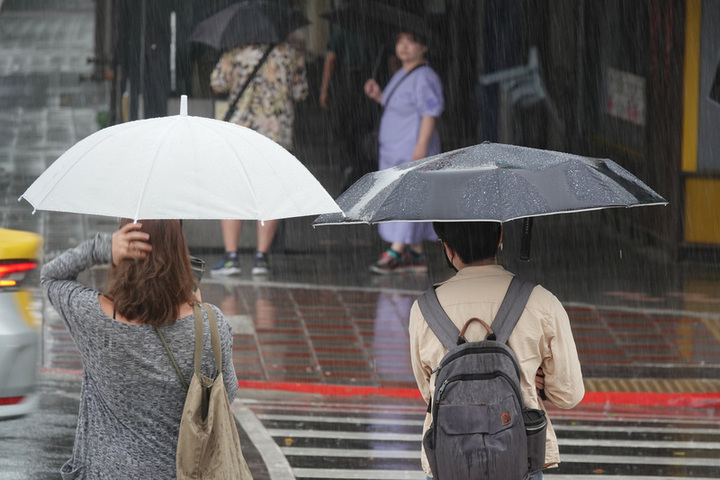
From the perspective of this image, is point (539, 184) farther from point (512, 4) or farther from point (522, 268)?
point (512, 4)

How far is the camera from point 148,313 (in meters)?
3.67

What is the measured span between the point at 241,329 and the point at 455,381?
678 centimetres

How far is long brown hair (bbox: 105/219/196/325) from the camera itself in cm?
365

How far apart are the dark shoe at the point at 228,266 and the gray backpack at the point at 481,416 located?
9030 millimetres

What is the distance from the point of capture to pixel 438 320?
3994mm

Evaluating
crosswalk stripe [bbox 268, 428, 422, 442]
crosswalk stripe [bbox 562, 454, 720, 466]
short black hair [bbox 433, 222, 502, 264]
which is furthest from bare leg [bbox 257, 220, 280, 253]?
short black hair [bbox 433, 222, 502, 264]

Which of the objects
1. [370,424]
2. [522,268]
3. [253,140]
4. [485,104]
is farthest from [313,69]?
[253,140]

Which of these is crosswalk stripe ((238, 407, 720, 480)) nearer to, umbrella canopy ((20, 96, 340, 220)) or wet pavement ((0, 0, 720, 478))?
wet pavement ((0, 0, 720, 478))

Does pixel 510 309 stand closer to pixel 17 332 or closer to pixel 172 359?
pixel 172 359

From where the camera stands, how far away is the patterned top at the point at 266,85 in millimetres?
12883

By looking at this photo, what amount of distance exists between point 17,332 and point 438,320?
2476 mm

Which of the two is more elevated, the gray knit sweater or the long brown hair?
the long brown hair

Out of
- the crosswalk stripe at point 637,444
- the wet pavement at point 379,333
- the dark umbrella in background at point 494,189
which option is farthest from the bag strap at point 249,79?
the dark umbrella in background at point 494,189

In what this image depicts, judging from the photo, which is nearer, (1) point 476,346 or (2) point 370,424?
(1) point 476,346
